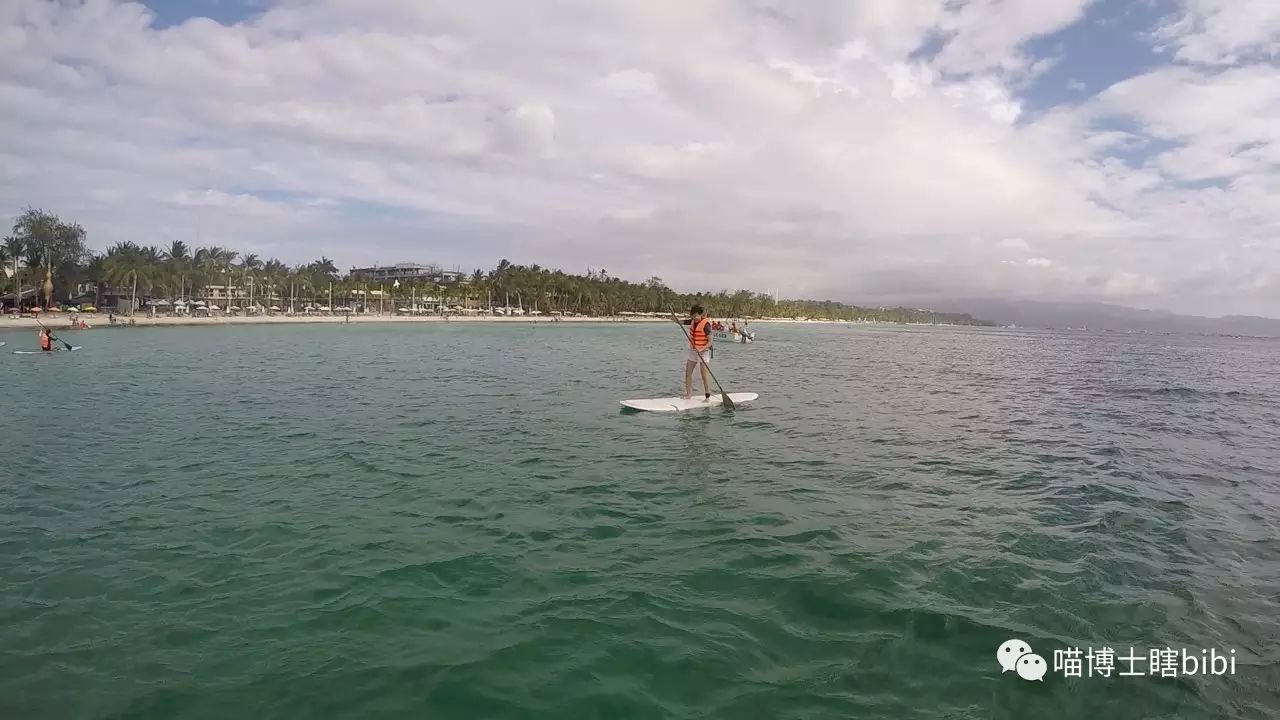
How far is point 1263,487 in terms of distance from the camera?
1318 centimetres

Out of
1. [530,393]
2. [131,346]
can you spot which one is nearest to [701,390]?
[530,393]

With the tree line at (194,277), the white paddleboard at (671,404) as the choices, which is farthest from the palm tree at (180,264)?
the white paddleboard at (671,404)

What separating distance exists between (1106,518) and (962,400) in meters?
17.2

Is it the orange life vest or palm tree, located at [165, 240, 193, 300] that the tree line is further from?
the orange life vest

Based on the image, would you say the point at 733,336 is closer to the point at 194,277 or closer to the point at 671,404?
the point at 671,404

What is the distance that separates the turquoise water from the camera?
214 inches

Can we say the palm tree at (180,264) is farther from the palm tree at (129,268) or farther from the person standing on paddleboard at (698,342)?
the person standing on paddleboard at (698,342)

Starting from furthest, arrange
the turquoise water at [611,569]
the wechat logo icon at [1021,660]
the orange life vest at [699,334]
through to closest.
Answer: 1. the orange life vest at [699,334]
2. the wechat logo icon at [1021,660]
3. the turquoise water at [611,569]

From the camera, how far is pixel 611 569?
7.77 m

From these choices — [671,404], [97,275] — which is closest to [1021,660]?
[671,404]

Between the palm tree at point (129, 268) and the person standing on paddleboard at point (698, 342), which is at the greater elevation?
the palm tree at point (129, 268)

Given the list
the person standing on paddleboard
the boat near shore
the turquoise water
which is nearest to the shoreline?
the person standing on paddleboard

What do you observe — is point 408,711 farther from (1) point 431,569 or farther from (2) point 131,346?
(2) point 131,346

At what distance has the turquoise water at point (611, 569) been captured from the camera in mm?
5430
